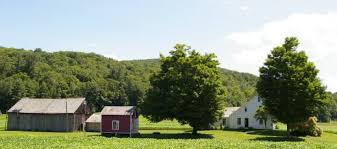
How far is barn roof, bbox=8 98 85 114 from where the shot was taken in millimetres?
76438

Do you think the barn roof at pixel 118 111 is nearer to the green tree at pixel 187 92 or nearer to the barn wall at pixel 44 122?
the green tree at pixel 187 92

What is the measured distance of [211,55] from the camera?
66188mm

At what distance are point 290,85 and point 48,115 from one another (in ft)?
124

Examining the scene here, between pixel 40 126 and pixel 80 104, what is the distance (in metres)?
6.96

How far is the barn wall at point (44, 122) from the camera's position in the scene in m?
75.6

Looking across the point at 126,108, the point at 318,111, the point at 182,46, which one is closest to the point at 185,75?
the point at 182,46

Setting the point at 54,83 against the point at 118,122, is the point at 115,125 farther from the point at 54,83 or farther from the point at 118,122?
the point at 54,83

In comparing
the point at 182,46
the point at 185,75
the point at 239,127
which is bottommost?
the point at 239,127

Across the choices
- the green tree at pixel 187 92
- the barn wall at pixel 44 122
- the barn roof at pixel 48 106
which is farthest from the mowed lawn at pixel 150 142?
the barn roof at pixel 48 106

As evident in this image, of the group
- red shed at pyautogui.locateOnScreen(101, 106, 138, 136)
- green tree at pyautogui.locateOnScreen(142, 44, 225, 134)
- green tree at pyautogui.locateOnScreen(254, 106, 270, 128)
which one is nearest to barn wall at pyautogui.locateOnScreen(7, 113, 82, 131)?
red shed at pyautogui.locateOnScreen(101, 106, 138, 136)

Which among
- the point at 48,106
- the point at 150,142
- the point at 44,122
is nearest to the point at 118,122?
the point at 44,122

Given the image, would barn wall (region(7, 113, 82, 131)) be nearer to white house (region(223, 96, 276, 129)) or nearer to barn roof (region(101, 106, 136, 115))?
barn roof (region(101, 106, 136, 115))

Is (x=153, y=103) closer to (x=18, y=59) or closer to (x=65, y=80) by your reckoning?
(x=65, y=80)

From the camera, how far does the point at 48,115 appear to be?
76.4 metres
